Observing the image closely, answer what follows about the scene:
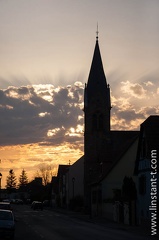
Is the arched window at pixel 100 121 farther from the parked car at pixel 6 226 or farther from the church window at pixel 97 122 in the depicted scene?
the parked car at pixel 6 226

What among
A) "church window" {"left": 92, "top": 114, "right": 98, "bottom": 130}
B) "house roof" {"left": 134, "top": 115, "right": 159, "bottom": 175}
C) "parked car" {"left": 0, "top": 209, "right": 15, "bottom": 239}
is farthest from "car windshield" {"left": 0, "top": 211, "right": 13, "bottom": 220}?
"church window" {"left": 92, "top": 114, "right": 98, "bottom": 130}

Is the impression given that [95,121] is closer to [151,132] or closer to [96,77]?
[96,77]

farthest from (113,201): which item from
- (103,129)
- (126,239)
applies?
(103,129)

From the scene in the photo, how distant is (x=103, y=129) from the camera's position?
8250 centimetres

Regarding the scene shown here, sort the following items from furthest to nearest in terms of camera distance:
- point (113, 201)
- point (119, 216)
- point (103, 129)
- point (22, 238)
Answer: point (103, 129) < point (113, 201) < point (119, 216) < point (22, 238)

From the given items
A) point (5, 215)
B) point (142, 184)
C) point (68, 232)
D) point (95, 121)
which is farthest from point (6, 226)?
point (95, 121)

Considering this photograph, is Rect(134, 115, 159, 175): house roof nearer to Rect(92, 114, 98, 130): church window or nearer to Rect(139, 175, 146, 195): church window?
Rect(139, 175, 146, 195): church window

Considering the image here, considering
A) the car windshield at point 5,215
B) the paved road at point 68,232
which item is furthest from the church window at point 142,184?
the car windshield at point 5,215

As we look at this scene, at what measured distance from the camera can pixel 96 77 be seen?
8494 centimetres

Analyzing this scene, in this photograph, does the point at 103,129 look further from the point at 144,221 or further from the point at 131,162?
the point at 144,221

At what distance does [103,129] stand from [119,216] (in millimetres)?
36875

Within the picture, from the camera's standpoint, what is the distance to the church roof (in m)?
84.1

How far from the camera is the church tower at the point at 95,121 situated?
268 ft

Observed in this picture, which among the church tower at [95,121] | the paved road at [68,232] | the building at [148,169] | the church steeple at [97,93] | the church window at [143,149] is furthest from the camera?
the church steeple at [97,93]
